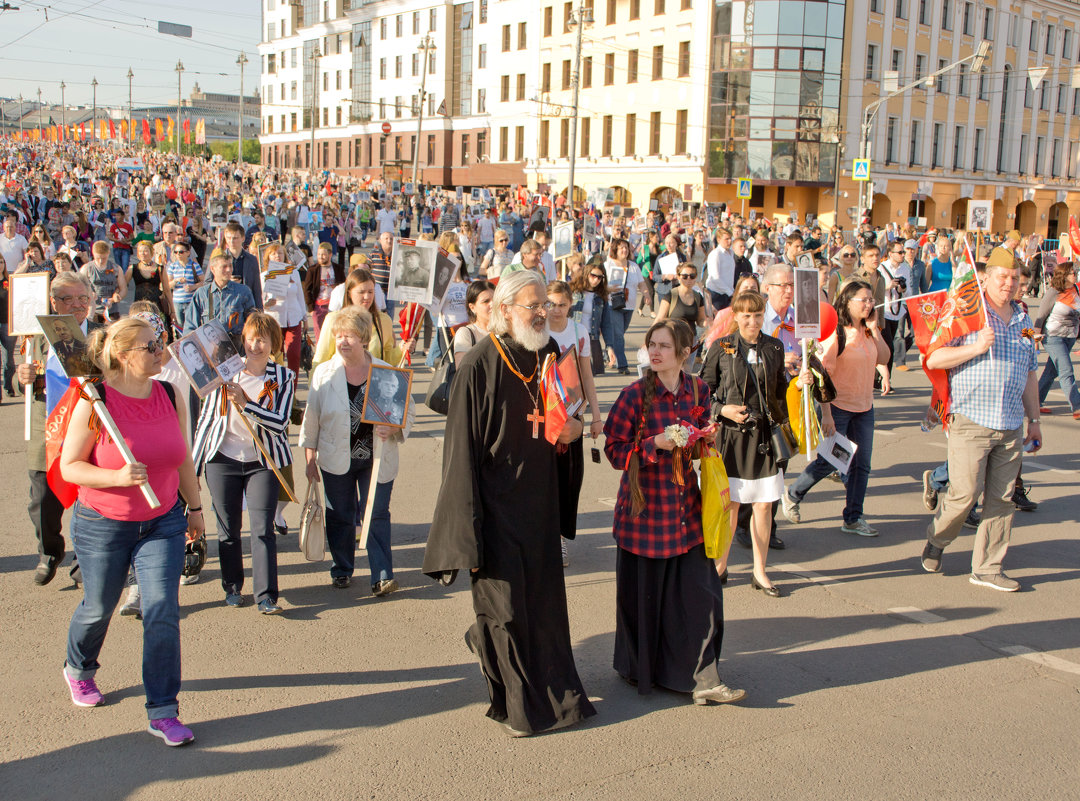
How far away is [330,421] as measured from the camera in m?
5.52

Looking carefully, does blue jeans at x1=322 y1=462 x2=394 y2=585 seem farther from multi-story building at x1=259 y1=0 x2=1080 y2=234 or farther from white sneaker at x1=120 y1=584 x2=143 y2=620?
multi-story building at x1=259 y1=0 x2=1080 y2=234

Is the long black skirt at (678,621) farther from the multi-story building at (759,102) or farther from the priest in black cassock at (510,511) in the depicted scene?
the multi-story building at (759,102)

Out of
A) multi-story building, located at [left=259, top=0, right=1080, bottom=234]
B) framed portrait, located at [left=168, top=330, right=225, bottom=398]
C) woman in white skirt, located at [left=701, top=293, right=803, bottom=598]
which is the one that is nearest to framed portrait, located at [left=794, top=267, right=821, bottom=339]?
woman in white skirt, located at [left=701, top=293, right=803, bottom=598]

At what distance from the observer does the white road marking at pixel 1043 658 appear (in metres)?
4.96

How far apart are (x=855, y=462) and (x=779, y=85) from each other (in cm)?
4320

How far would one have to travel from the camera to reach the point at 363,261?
8.69m

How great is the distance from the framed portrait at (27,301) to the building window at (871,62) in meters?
48.3

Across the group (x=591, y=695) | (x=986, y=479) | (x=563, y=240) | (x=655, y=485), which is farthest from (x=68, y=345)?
(x=563, y=240)

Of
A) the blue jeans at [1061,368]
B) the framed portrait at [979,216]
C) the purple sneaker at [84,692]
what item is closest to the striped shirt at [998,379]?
the purple sneaker at [84,692]

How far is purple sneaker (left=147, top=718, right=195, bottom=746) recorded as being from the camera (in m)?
3.96

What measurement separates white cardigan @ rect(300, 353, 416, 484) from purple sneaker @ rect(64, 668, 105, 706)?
170cm

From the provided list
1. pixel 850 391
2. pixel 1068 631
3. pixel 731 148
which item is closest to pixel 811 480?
pixel 850 391

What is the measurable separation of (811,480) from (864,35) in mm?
45496

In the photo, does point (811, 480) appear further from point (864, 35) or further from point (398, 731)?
point (864, 35)
